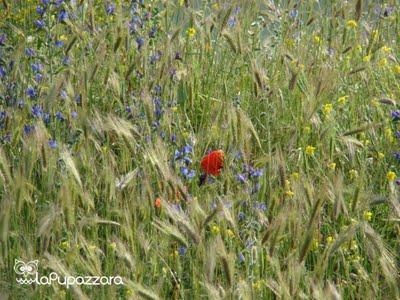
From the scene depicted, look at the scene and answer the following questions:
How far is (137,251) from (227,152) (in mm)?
451

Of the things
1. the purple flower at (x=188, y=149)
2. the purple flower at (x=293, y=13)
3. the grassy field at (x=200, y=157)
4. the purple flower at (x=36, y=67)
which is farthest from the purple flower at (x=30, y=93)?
the purple flower at (x=293, y=13)

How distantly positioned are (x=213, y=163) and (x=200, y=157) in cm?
32

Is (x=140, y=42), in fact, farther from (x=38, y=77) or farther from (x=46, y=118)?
(x=46, y=118)

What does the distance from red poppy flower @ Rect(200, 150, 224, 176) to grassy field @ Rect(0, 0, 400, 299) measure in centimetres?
2

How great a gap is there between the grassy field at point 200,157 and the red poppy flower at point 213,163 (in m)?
0.02

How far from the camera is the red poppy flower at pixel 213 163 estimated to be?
114 inches

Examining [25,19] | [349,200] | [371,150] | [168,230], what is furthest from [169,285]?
[25,19]

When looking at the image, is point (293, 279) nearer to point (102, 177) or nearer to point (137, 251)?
point (137, 251)

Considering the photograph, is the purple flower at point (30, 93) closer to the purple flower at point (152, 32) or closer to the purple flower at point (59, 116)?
the purple flower at point (59, 116)

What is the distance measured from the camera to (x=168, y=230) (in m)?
2.38

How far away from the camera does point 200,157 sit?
3.21 meters

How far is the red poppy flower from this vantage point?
9.46 feet

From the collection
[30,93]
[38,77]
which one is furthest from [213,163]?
[38,77]

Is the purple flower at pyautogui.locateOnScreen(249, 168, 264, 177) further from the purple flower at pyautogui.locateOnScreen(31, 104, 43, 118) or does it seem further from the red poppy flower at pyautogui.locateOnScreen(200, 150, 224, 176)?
Answer: the purple flower at pyautogui.locateOnScreen(31, 104, 43, 118)
